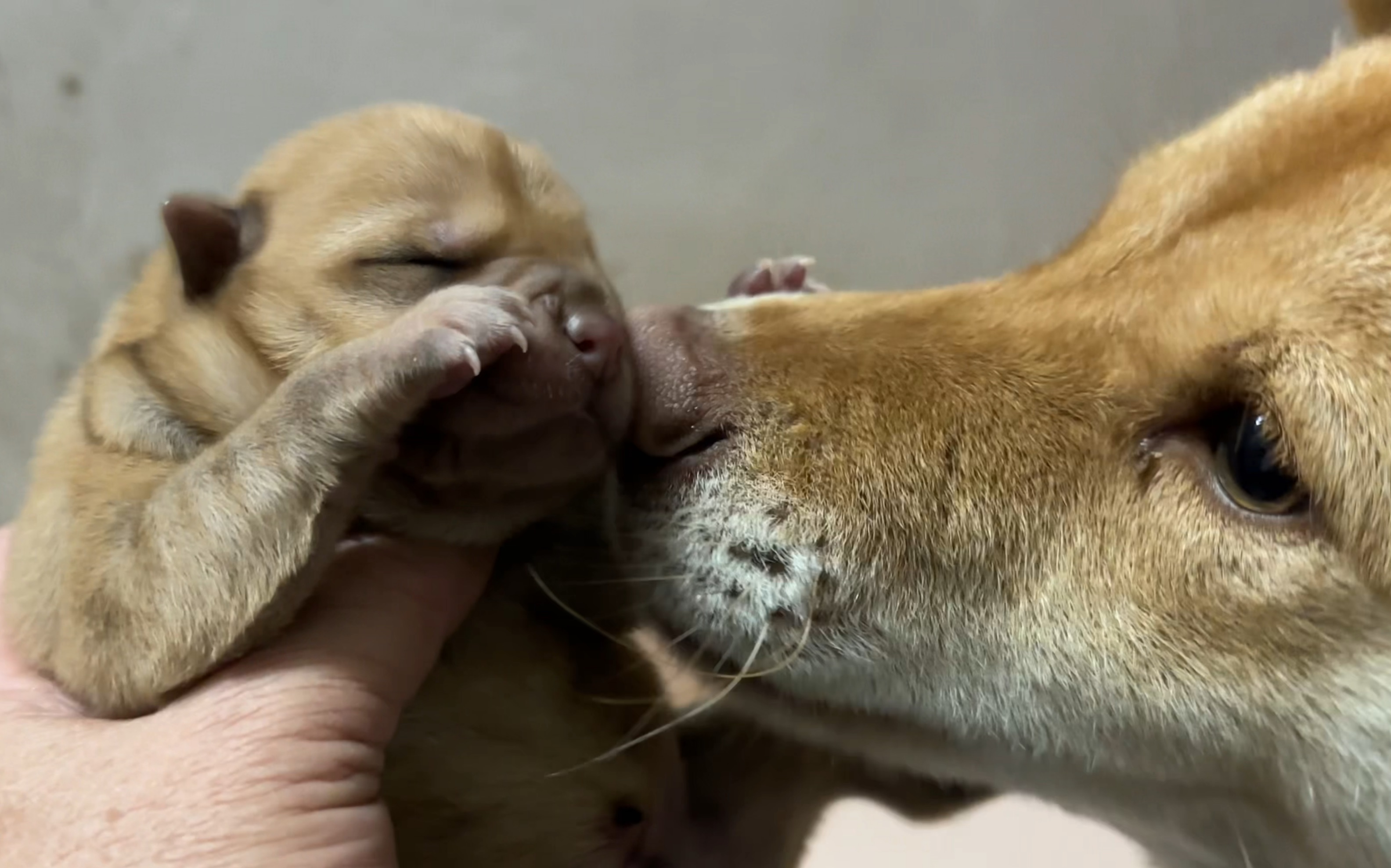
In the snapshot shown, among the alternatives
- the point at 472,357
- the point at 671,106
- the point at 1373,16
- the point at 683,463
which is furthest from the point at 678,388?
the point at 671,106

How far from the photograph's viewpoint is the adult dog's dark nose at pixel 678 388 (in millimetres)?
1027

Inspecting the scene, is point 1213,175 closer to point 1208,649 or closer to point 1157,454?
point 1157,454

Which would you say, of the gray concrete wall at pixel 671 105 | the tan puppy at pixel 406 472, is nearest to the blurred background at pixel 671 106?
the gray concrete wall at pixel 671 105

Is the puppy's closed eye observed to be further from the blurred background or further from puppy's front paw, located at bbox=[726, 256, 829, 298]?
the blurred background

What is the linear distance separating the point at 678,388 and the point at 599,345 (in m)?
0.09

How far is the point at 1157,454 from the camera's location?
974 millimetres

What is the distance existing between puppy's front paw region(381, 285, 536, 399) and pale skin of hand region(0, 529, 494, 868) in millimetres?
214

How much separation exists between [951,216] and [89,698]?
185 centimetres

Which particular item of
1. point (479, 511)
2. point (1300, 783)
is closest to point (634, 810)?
point (479, 511)

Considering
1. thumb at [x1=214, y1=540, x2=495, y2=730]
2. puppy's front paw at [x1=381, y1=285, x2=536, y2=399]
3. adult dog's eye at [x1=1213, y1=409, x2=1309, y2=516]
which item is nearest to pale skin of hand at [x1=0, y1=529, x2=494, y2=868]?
thumb at [x1=214, y1=540, x2=495, y2=730]

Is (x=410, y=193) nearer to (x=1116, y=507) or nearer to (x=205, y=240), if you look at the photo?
(x=205, y=240)

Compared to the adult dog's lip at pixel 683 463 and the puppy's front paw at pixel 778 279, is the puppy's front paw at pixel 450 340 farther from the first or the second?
the puppy's front paw at pixel 778 279

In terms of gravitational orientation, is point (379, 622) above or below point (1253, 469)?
below

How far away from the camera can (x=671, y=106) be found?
7.54 feet
